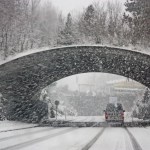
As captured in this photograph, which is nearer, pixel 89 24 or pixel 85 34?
pixel 85 34

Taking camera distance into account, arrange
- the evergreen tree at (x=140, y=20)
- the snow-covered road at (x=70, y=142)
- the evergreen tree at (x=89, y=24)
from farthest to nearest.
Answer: the evergreen tree at (x=140, y=20)
the evergreen tree at (x=89, y=24)
the snow-covered road at (x=70, y=142)

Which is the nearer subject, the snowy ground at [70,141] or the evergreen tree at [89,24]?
the snowy ground at [70,141]

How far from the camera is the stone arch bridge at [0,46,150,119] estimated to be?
31.4 meters

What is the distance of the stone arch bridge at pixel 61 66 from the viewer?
3136 centimetres

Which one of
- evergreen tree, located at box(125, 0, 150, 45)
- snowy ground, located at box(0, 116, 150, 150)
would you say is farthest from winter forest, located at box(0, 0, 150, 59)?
snowy ground, located at box(0, 116, 150, 150)

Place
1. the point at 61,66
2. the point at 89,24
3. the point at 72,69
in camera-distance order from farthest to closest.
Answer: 1. the point at 89,24
2. the point at 72,69
3. the point at 61,66

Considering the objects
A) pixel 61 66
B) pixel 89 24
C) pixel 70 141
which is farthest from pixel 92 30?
pixel 70 141

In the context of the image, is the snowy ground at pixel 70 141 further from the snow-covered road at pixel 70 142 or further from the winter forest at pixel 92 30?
the winter forest at pixel 92 30

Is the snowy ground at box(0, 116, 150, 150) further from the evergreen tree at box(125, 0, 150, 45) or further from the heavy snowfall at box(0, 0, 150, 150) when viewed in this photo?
the evergreen tree at box(125, 0, 150, 45)

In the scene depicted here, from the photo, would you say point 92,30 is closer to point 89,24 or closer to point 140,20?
point 89,24

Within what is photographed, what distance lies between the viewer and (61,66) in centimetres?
3769

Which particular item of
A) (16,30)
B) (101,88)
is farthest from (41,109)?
(101,88)

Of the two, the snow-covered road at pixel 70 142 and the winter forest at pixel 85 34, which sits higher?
the winter forest at pixel 85 34

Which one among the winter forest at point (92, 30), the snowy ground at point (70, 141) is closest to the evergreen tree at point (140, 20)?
the winter forest at point (92, 30)
